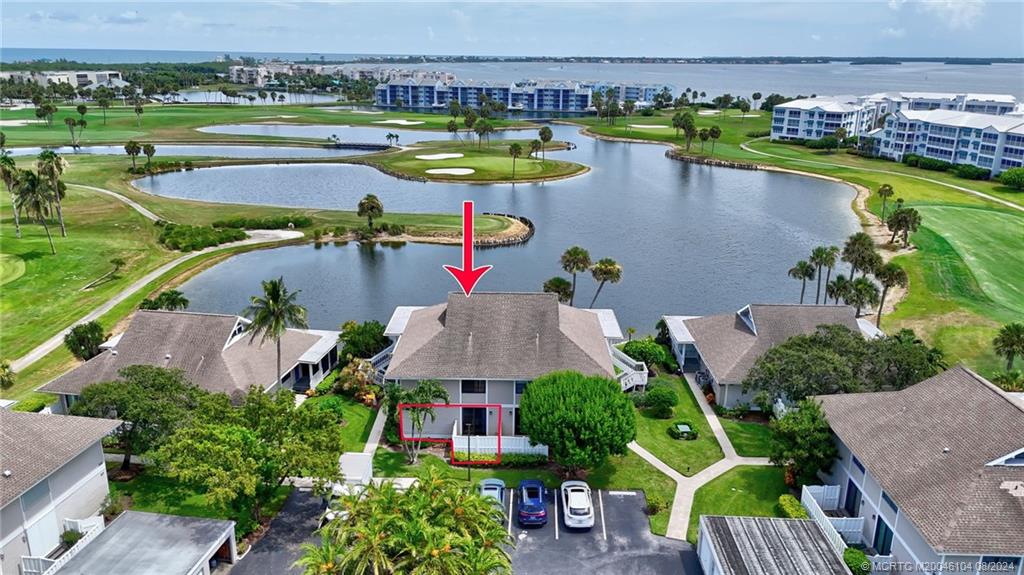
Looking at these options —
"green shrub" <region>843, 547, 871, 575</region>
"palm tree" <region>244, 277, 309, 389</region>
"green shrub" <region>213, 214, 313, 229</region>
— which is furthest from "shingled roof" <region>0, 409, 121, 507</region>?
"green shrub" <region>213, 214, 313, 229</region>

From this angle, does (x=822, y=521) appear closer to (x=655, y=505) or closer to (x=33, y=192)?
(x=655, y=505)

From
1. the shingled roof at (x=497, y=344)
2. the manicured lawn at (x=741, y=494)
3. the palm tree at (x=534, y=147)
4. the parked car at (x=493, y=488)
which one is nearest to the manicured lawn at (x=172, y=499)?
the parked car at (x=493, y=488)

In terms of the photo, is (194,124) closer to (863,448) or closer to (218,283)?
(218,283)

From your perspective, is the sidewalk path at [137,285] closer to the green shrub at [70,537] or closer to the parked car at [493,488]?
the green shrub at [70,537]

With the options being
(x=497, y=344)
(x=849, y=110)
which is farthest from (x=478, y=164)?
(x=497, y=344)

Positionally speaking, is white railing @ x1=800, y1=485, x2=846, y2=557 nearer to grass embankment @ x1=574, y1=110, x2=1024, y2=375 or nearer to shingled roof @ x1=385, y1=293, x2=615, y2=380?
shingled roof @ x1=385, y1=293, x2=615, y2=380
